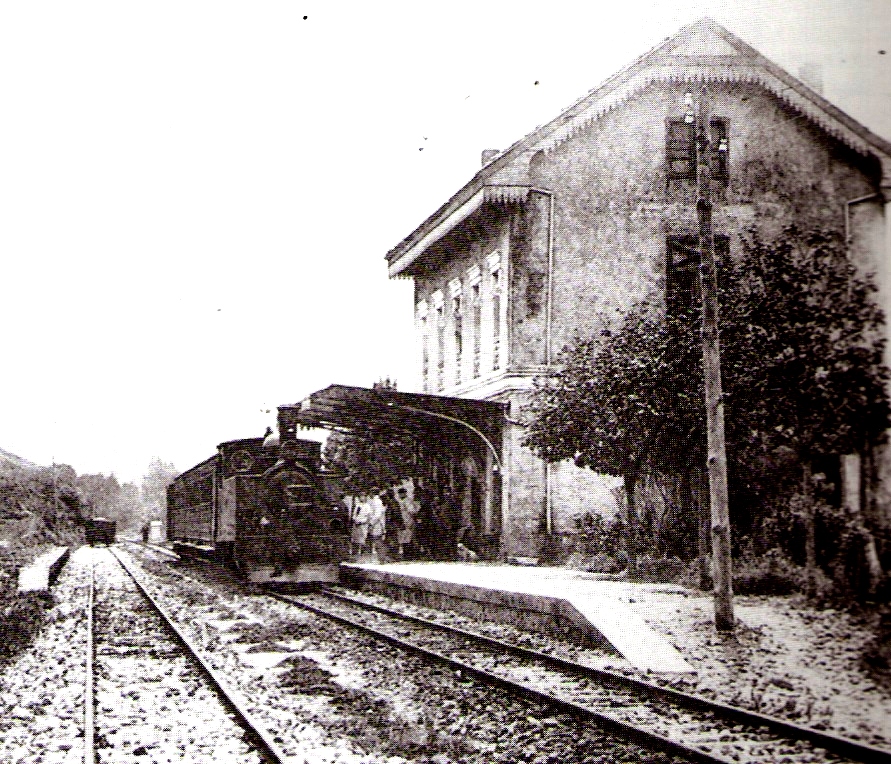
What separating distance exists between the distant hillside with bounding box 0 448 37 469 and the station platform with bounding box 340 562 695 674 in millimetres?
24324

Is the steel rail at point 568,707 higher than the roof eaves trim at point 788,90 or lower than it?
lower

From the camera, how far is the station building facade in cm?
1548

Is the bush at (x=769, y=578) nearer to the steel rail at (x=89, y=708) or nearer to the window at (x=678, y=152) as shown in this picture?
the window at (x=678, y=152)

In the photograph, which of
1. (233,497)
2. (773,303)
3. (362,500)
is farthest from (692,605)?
(362,500)

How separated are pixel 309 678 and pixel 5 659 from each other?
351cm

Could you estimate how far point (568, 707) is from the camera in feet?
22.5

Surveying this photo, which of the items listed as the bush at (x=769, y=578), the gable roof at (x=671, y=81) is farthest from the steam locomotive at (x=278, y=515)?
the bush at (x=769, y=578)

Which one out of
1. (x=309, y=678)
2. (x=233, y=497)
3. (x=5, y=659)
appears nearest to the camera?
(x=309, y=678)

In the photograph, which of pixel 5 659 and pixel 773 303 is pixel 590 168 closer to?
pixel 773 303

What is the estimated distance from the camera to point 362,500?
22.8 m

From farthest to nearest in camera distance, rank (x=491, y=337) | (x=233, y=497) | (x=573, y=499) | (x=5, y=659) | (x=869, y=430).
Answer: (x=491, y=337) → (x=573, y=499) → (x=233, y=497) → (x=869, y=430) → (x=5, y=659)

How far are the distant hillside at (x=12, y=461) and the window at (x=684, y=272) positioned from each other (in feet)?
93.3

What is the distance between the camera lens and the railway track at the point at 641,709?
18.9ft

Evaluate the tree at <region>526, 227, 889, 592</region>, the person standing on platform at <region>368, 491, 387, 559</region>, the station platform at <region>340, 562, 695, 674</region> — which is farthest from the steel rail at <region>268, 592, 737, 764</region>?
the person standing on platform at <region>368, 491, 387, 559</region>
